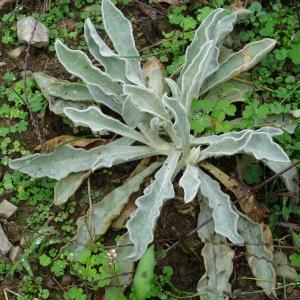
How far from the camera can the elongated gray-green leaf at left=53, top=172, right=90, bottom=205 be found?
2852 millimetres

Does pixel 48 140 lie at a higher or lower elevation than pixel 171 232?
higher

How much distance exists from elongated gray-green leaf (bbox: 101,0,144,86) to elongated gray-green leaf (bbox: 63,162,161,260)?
0.52 m

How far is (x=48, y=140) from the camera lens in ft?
9.96

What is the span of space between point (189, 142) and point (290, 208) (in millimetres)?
560

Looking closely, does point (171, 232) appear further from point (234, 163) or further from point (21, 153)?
point (21, 153)

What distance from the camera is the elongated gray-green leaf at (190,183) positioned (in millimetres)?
2465

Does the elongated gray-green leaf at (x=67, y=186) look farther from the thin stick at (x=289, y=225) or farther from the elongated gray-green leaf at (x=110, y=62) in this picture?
the thin stick at (x=289, y=225)

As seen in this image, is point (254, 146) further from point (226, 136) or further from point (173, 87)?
point (173, 87)

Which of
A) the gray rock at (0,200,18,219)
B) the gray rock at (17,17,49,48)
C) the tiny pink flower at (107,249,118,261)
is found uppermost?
the gray rock at (17,17,49,48)

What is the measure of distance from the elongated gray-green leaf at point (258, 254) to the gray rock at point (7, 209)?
1.07 meters

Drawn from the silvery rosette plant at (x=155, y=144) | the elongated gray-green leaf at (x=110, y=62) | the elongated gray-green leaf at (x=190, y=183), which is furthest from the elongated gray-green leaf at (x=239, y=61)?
the elongated gray-green leaf at (x=190, y=183)

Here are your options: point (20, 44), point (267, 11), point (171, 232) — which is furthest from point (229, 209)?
point (20, 44)

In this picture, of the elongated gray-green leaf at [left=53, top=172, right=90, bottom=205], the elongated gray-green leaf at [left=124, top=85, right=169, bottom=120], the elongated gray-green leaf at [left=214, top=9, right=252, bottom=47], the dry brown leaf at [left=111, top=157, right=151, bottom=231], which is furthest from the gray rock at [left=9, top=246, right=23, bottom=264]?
the elongated gray-green leaf at [left=214, top=9, right=252, bottom=47]

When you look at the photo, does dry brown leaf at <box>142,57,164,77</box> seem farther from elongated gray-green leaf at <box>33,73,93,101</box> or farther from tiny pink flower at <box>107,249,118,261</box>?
tiny pink flower at <box>107,249,118,261</box>
